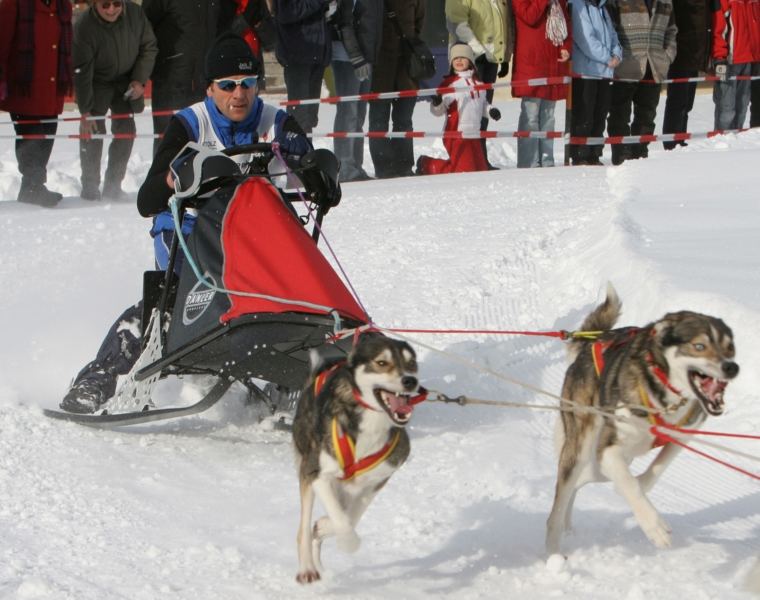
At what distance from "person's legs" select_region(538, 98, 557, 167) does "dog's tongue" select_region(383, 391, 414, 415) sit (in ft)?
25.9

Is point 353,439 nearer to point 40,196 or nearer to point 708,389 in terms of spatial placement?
point 708,389

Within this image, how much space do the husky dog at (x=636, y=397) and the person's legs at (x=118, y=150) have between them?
656 cm

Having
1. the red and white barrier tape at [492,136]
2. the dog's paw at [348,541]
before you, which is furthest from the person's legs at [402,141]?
the dog's paw at [348,541]

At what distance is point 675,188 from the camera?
30.0 feet

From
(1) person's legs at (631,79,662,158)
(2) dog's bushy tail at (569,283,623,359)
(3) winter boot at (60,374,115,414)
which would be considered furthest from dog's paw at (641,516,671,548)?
(1) person's legs at (631,79,662,158)

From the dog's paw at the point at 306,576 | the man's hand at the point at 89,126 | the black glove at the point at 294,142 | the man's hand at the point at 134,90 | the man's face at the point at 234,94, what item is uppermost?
the man's face at the point at 234,94

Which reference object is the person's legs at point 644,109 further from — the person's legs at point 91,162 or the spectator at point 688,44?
the person's legs at point 91,162

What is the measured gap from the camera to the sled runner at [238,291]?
184 inches

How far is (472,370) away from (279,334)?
1697 millimetres

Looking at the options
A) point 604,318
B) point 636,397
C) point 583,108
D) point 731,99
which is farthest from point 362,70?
point 636,397

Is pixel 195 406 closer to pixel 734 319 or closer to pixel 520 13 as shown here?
pixel 734 319

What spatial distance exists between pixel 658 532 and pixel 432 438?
174 centimetres

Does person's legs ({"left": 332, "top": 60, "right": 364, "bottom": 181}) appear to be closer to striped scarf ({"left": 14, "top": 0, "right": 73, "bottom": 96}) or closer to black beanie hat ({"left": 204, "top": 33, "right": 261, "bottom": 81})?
striped scarf ({"left": 14, "top": 0, "right": 73, "bottom": 96})

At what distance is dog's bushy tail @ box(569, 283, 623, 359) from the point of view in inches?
162
